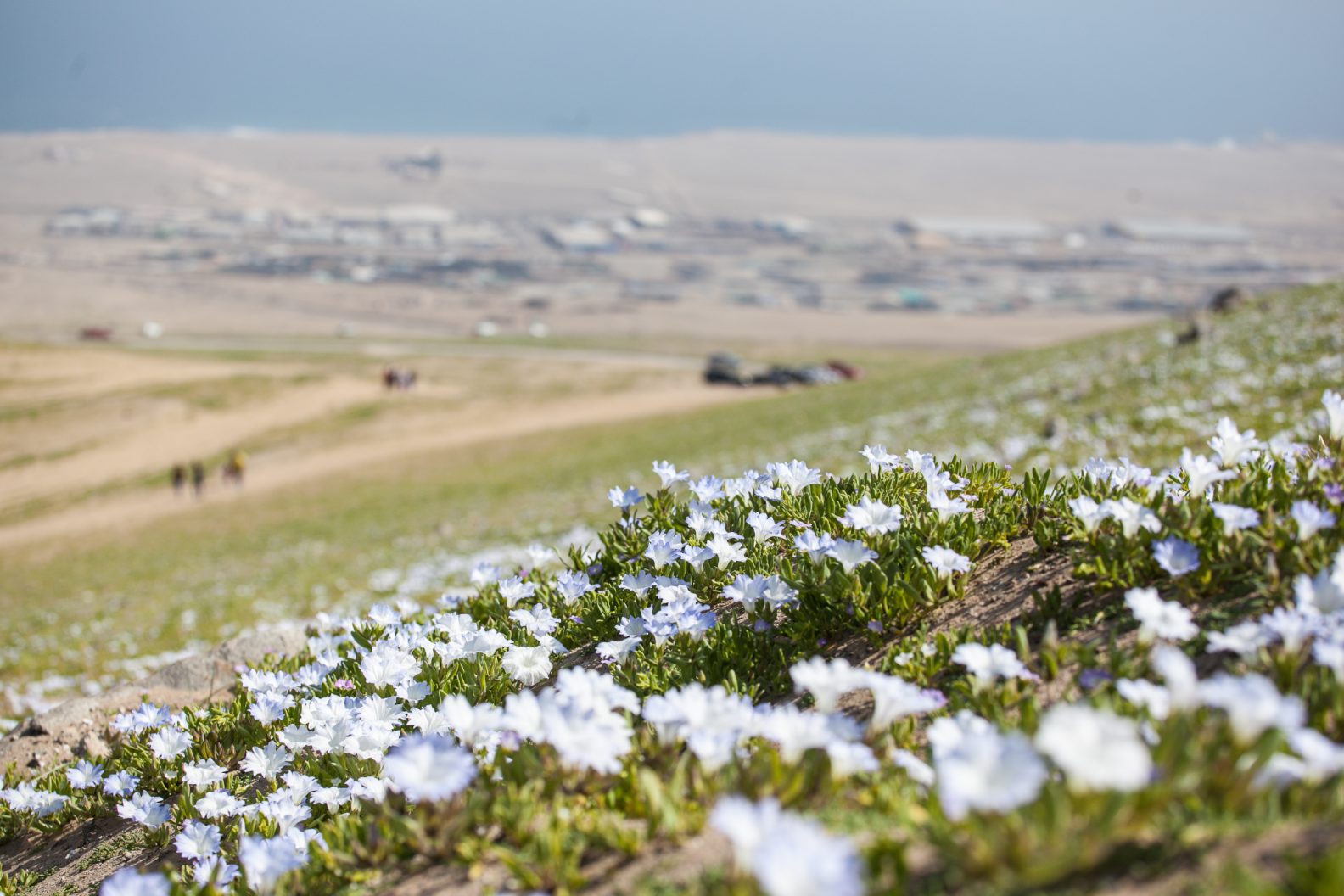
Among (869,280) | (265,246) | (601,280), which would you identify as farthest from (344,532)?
(265,246)

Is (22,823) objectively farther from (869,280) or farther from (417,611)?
(869,280)

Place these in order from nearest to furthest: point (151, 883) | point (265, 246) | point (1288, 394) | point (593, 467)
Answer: point (151, 883)
point (1288, 394)
point (593, 467)
point (265, 246)

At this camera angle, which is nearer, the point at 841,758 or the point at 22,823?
the point at 841,758

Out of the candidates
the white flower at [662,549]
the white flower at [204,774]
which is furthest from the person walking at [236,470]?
the white flower at [662,549]

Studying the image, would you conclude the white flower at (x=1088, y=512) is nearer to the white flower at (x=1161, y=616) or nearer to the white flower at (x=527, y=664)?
the white flower at (x=1161, y=616)

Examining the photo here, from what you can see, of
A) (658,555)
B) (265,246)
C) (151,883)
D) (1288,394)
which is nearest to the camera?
(151,883)

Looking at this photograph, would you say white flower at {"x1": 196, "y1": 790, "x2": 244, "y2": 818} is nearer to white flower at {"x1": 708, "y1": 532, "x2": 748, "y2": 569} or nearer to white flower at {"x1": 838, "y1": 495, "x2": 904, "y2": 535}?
white flower at {"x1": 708, "y1": 532, "x2": 748, "y2": 569}

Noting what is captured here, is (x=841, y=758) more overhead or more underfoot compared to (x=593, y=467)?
more overhead
